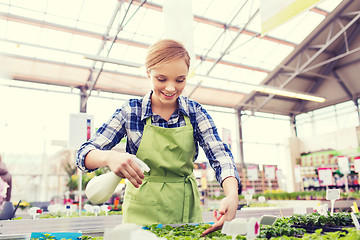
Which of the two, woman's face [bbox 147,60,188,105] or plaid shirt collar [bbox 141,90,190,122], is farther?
plaid shirt collar [bbox 141,90,190,122]

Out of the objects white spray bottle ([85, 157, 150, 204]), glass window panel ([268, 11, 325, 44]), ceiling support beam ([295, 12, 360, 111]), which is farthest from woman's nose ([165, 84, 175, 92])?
ceiling support beam ([295, 12, 360, 111])

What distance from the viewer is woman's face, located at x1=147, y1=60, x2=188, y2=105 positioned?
3.84 feet

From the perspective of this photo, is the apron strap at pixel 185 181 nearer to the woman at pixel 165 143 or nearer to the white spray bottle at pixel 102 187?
the woman at pixel 165 143

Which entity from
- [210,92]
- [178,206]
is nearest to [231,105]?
[210,92]

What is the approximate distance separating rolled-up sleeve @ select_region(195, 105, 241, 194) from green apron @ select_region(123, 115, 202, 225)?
0.06 meters

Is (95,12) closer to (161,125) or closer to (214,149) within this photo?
(161,125)

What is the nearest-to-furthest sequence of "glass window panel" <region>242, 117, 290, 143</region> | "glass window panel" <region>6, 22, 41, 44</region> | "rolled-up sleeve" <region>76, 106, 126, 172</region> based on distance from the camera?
"rolled-up sleeve" <region>76, 106, 126, 172</region>
"glass window panel" <region>6, 22, 41, 44</region>
"glass window panel" <region>242, 117, 290, 143</region>

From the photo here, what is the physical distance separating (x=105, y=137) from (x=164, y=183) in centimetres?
30

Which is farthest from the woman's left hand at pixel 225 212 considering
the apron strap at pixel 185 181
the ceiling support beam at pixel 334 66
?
the ceiling support beam at pixel 334 66

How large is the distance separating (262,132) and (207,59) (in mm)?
5868

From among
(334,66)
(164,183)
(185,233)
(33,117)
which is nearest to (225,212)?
(185,233)

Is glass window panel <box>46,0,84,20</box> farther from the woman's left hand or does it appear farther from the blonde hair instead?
the woman's left hand

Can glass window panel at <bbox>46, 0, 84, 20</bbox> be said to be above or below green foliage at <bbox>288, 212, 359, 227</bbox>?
above

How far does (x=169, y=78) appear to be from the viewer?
1183 mm
